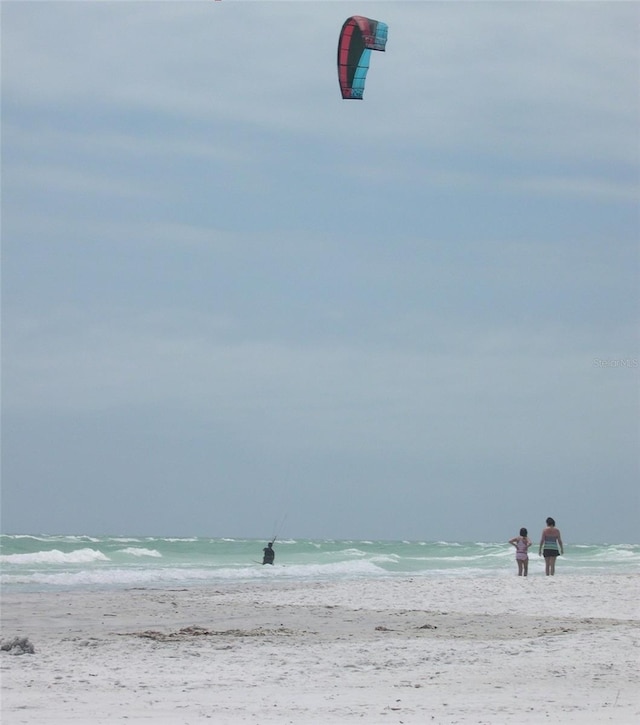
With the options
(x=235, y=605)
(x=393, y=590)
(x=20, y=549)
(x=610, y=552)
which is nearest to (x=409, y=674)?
(x=235, y=605)

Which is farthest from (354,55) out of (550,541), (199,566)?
(199,566)

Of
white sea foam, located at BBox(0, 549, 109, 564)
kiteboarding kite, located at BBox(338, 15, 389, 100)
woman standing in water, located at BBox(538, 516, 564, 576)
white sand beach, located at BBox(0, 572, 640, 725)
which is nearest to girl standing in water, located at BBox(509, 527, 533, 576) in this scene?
woman standing in water, located at BBox(538, 516, 564, 576)

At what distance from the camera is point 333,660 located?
29.4 ft

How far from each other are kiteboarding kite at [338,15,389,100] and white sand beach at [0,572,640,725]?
7240 millimetres

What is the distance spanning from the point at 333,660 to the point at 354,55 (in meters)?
9.46

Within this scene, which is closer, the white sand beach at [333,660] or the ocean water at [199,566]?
the white sand beach at [333,660]

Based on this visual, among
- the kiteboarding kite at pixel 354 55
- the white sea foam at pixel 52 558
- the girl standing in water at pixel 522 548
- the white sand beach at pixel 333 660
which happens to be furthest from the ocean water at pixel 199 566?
the kiteboarding kite at pixel 354 55

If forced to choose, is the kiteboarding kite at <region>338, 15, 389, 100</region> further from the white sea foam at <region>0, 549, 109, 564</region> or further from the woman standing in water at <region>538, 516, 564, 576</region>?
the white sea foam at <region>0, 549, 109, 564</region>

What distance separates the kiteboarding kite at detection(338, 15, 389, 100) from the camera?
48.6 ft

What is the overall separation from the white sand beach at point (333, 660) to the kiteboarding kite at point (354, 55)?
7240 millimetres

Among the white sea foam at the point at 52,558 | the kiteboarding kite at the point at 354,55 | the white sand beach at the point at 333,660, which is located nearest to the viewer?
the white sand beach at the point at 333,660

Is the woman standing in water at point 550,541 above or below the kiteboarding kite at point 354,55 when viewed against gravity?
below

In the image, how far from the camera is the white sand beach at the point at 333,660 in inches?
269

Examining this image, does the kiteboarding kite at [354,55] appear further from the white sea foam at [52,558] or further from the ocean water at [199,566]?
the white sea foam at [52,558]
